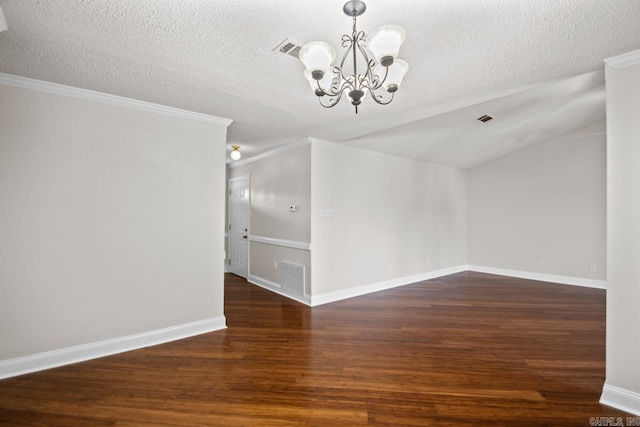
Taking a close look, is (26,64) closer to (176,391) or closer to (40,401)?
(40,401)

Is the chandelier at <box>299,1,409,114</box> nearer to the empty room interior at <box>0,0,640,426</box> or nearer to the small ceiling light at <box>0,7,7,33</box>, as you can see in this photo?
the empty room interior at <box>0,0,640,426</box>

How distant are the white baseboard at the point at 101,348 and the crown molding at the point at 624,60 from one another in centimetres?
432

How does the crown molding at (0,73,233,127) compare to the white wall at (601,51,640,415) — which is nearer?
the white wall at (601,51,640,415)

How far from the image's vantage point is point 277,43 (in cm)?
197

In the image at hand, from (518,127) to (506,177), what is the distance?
6.25 ft

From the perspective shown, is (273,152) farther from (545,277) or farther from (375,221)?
(545,277)

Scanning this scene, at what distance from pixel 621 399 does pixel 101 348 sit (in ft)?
14.0

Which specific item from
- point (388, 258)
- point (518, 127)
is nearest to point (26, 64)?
point (388, 258)

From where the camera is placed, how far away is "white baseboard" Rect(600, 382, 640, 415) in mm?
2004

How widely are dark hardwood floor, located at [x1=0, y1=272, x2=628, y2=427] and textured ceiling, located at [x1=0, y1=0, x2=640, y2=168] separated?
2513 mm

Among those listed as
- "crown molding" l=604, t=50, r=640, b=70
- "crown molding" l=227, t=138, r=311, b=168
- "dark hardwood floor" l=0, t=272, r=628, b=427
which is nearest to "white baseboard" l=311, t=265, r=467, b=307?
"dark hardwood floor" l=0, t=272, r=628, b=427

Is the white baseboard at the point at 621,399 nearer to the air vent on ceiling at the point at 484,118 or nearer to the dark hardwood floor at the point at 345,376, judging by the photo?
the dark hardwood floor at the point at 345,376

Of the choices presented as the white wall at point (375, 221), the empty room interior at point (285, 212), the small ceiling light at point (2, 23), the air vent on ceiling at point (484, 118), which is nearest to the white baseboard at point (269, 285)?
the empty room interior at point (285, 212)

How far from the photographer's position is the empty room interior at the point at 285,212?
184 cm
